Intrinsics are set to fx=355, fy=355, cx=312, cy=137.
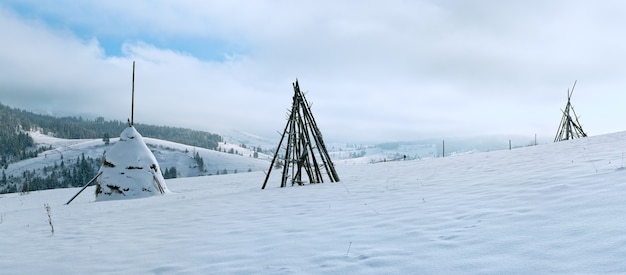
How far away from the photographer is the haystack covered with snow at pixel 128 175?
33.1 feet

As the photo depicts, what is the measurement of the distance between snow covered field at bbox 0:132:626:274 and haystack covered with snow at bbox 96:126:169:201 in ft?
14.2

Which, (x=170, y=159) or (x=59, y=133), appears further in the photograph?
(x=59, y=133)

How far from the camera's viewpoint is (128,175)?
33.7ft

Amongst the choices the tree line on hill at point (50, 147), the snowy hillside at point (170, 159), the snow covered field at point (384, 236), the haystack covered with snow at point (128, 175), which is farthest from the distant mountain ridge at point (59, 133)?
the snow covered field at point (384, 236)

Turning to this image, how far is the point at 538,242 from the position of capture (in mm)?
2547

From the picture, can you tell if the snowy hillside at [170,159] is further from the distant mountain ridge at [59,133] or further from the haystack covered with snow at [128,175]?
the haystack covered with snow at [128,175]

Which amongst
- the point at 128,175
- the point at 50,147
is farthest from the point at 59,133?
the point at 128,175

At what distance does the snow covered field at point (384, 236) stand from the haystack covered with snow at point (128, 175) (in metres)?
4.34

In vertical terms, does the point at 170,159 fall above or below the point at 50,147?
below

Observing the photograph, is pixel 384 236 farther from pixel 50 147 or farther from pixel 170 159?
pixel 50 147

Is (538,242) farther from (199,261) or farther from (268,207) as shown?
(268,207)

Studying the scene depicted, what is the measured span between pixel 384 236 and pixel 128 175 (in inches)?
361

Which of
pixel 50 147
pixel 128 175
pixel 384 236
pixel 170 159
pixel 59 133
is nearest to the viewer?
pixel 384 236

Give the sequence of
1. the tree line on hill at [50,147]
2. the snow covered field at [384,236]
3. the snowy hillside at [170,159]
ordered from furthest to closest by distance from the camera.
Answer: the snowy hillside at [170,159] → the tree line on hill at [50,147] → the snow covered field at [384,236]
